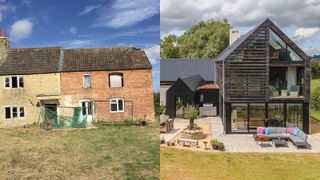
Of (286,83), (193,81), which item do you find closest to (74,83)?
(286,83)

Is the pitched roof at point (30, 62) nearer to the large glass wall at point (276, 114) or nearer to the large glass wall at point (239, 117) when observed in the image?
the large glass wall at point (239, 117)

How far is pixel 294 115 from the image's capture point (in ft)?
43.1

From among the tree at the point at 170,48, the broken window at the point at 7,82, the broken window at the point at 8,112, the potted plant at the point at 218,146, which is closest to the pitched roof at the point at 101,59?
the broken window at the point at 7,82

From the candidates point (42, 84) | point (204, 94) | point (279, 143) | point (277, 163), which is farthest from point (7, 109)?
point (204, 94)

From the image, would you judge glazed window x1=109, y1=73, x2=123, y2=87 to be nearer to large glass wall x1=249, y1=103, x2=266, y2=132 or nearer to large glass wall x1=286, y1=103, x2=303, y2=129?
large glass wall x1=249, y1=103, x2=266, y2=132

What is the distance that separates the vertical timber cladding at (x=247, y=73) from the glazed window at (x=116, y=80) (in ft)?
→ 17.1

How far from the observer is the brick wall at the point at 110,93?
757 cm

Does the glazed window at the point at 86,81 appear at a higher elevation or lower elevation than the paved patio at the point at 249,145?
higher

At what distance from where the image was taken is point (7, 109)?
8031mm

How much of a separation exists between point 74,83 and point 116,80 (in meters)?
0.93

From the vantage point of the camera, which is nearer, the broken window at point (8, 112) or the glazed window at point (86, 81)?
the broken window at point (8, 112)

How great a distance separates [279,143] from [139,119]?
190 inches

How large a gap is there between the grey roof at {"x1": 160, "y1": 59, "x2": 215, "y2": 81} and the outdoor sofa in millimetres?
7357

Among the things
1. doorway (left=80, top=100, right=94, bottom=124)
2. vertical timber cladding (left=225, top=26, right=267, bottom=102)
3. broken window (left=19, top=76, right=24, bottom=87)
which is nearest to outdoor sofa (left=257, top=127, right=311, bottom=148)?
vertical timber cladding (left=225, top=26, right=267, bottom=102)
